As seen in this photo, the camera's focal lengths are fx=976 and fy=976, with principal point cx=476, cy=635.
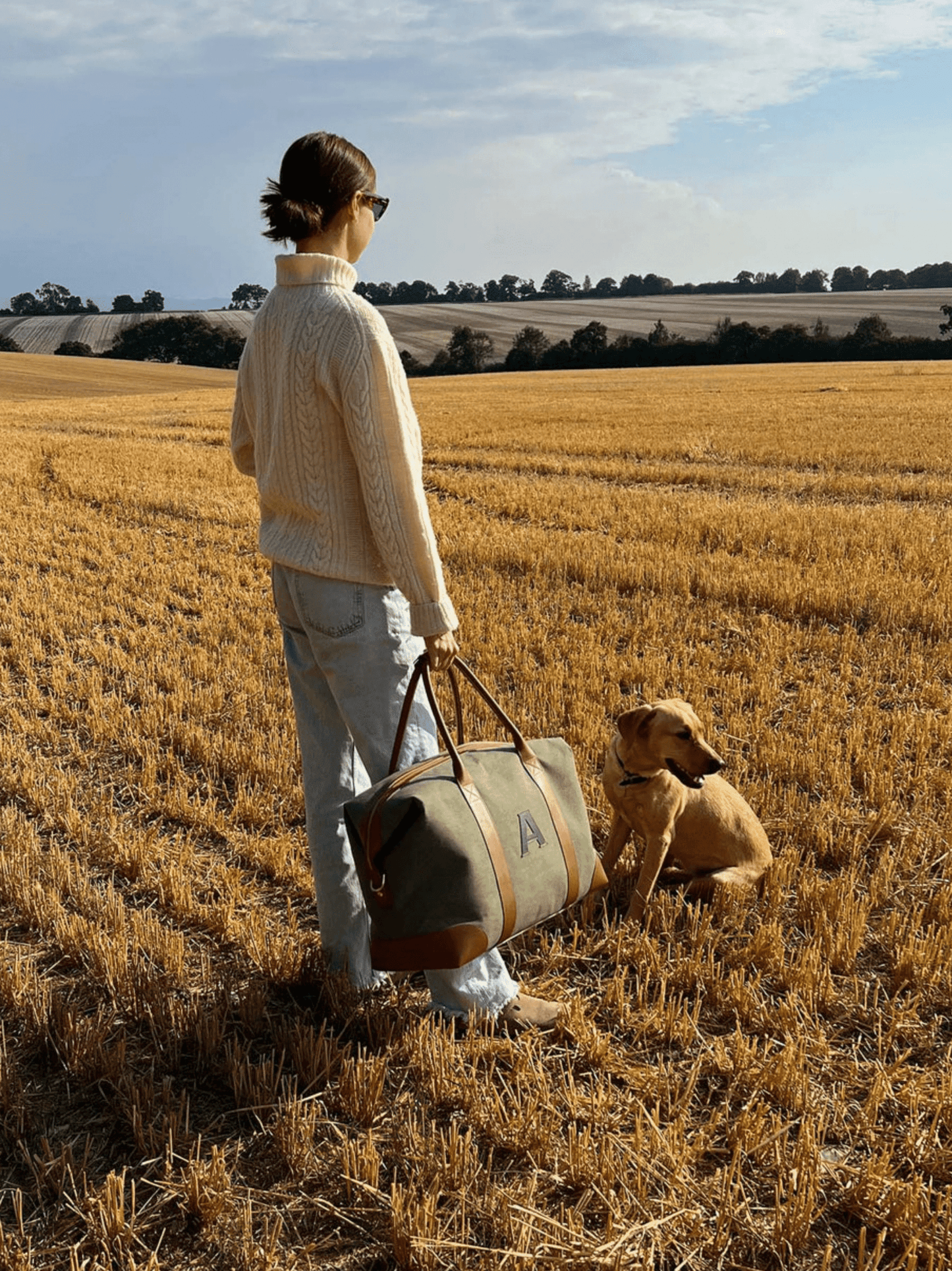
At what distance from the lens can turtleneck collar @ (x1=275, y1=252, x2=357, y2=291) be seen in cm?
284

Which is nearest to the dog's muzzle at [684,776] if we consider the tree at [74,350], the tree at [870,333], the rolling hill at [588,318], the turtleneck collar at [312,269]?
the turtleneck collar at [312,269]

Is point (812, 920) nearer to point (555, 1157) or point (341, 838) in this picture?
point (555, 1157)

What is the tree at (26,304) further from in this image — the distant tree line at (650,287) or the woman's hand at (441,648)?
the woman's hand at (441,648)

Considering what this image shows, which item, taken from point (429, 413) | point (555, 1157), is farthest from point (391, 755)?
point (429, 413)

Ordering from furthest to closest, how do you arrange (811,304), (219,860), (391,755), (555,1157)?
(811,304), (219,860), (391,755), (555,1157)

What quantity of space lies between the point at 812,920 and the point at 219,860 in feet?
8.73

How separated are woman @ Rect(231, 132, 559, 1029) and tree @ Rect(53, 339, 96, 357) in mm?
88957

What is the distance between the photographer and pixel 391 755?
120 inches

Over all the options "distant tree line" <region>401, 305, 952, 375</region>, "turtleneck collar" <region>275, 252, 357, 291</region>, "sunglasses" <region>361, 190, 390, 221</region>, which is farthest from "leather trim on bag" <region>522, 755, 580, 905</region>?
"distant tree line" <region>401, 305, 952, 375</region>

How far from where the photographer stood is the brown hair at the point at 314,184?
2779 millimetres

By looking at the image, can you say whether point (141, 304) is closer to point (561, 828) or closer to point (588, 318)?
point (588, 318)

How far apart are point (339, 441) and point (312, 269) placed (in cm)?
50

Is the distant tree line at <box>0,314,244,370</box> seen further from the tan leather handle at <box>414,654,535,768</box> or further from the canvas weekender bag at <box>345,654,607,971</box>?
the canvas weekender bag at <box>345,654,607,971</box>

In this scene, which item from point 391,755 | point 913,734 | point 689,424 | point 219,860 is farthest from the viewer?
point 689,424
